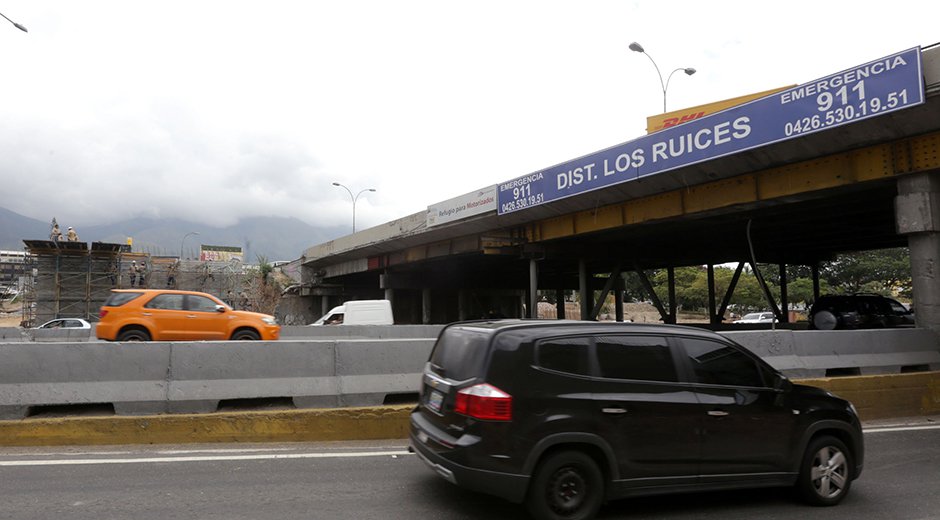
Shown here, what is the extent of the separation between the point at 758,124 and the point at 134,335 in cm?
1439

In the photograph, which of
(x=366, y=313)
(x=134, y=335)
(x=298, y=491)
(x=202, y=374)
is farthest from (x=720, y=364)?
(x=366, y=313)

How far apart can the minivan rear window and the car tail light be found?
139 mm

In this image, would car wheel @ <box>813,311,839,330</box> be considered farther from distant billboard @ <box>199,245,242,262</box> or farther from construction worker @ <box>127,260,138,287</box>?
distant billboard @ <box>199,245,242,262</box>

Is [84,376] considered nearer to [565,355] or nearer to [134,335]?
[134,335]

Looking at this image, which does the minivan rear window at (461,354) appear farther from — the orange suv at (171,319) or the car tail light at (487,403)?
the orange suv at (171,319)

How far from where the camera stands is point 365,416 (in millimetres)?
7270

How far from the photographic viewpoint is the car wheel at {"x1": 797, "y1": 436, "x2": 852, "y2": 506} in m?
5.03

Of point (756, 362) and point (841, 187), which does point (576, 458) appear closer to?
point (756, 362)

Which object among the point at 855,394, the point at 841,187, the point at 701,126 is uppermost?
the point at 701,126

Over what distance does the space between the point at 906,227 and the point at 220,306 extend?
14492mm

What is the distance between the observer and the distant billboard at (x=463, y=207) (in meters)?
24.4

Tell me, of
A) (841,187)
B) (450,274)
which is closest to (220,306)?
(841,187)

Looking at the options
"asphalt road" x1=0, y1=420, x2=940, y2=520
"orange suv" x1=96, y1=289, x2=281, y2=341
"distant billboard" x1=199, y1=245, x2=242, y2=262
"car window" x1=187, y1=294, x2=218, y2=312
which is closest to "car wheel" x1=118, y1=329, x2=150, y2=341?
"orange suv" x1=96, y1=289, x2=281, y2=341

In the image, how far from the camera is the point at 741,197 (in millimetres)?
16266
